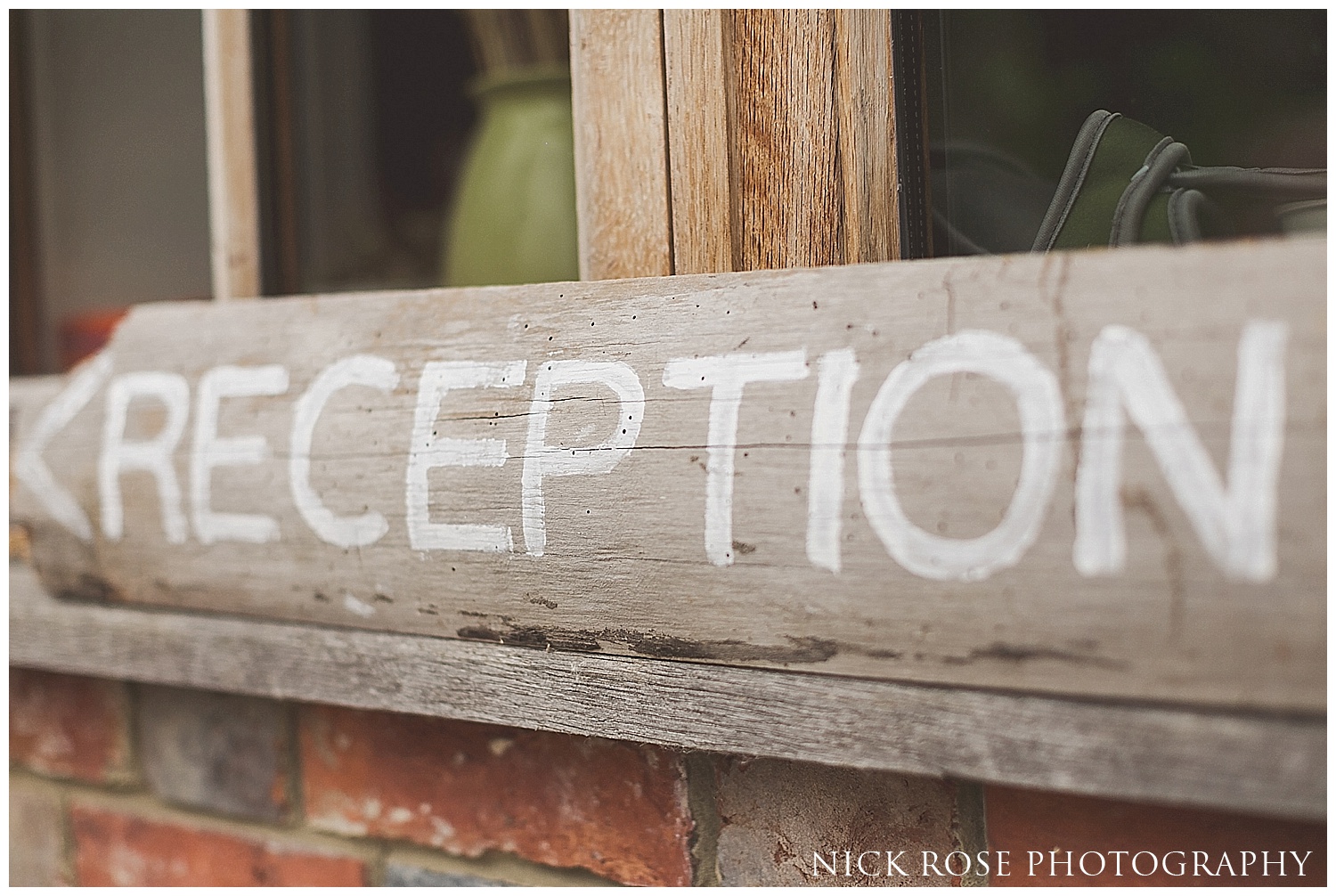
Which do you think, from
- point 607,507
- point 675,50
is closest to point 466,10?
point 675,50

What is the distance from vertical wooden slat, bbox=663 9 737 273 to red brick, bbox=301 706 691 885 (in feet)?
1.01

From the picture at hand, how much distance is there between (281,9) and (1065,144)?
679 millimetres

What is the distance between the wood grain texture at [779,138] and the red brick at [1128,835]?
32cm

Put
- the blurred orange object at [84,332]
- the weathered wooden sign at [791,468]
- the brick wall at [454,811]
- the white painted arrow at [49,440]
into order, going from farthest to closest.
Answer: the blurred orange object at [84,332]
the white painted arrow at [49,440]
the brick wall at [454,811]
the weathered wooden sign at [791,468]

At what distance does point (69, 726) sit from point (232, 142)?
19.8 inches

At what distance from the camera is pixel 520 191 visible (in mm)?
858

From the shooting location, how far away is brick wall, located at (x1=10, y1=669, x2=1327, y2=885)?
503 mm

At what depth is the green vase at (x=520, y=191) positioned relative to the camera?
2.73 feet

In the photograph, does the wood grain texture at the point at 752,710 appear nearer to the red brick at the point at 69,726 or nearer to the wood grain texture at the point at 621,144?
the red brick at the point at 69,726

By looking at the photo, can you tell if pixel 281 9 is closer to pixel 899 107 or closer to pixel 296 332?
pixel 296 332

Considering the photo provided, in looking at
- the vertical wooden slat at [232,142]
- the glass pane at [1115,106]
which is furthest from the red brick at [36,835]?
the glass pane at [1115,106]

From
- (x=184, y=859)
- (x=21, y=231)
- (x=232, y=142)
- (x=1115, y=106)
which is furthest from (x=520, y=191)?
(x=21, y=231)

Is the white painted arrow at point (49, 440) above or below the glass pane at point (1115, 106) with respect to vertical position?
below

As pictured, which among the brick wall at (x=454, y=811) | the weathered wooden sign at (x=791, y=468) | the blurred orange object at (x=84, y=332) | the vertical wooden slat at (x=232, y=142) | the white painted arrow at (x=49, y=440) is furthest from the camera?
the blurred orange object at (x=84, y=332)
